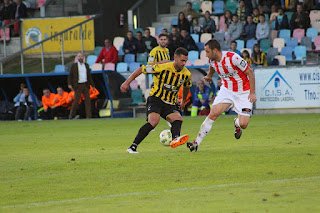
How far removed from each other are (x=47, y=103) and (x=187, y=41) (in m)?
5.46

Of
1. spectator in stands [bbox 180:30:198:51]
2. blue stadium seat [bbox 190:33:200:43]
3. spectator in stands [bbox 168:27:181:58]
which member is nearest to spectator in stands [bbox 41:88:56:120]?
spectator in stands [bbox 168:27:181:58]

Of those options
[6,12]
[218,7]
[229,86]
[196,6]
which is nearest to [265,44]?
[218,7]

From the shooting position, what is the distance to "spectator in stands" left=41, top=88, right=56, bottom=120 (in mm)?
22344

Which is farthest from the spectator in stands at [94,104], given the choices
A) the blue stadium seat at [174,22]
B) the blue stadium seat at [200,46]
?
the blue stadium seat at [174,22]

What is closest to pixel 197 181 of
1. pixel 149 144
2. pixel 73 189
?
pixel 73 189

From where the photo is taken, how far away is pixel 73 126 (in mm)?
17984

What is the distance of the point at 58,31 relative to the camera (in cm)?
2688

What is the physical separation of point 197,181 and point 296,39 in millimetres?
17130

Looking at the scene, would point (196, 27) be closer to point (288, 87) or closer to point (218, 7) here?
point (218, 7)

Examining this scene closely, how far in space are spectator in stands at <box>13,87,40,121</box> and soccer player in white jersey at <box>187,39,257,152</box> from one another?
13583 millimetres

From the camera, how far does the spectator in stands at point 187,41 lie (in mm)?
23358

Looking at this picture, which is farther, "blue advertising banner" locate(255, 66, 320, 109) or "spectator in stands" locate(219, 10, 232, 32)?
"spectator in stands" locate(219, 10, 232, 32)

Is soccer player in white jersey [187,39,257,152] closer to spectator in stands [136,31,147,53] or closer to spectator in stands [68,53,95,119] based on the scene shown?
spectator in stands [68,53,95,119]

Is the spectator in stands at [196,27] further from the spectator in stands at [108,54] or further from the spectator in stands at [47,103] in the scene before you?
the spectator in stands at [47,103]
